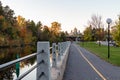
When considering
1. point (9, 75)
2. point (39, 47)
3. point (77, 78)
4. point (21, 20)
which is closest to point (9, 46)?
point (21, 20)

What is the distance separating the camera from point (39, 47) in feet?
22.4

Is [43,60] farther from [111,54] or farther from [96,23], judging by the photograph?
[96,23]

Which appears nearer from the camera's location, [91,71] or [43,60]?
[43,60]

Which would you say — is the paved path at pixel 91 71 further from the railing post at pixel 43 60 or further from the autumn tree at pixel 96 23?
the autumn tree at pixel 96 23

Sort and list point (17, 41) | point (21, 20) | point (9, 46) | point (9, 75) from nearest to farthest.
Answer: point (9, 75)
point (9, 46)
point (17, 41)
point (21, 20)

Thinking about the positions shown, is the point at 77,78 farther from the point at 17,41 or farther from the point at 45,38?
the point at 45,38

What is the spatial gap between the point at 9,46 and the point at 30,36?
72.8ft

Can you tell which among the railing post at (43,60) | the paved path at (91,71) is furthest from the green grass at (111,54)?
the railing post at (43,60)

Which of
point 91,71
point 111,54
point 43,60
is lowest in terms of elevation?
point 111,54

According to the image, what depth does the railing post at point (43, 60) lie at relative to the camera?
269 inches

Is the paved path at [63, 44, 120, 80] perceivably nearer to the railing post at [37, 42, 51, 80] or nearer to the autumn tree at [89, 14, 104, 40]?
the railing post at [37, 42, 51, 80]

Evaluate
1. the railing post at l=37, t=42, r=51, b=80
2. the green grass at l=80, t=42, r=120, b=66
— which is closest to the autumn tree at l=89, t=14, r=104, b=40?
the green grass at l=80, t=42, r=120, b=66

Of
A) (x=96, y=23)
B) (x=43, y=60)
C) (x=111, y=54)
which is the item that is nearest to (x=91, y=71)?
(x=43, y=60)

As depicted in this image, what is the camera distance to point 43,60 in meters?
6.92
